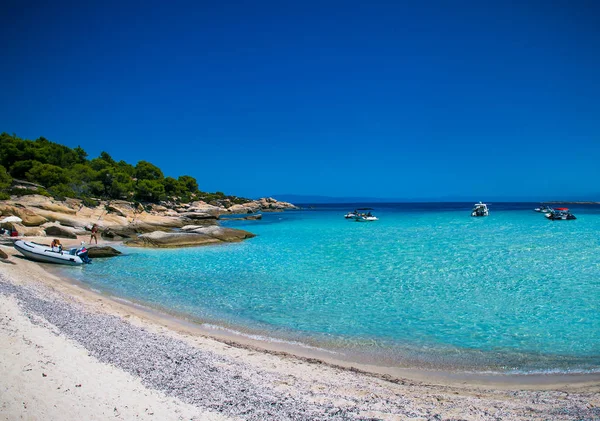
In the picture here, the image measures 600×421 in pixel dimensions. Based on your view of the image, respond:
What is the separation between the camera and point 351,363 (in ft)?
29.9

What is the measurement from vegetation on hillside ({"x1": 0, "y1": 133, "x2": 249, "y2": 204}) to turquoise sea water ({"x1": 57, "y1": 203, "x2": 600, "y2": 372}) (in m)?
25.3

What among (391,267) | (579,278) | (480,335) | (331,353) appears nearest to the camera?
(331,353)

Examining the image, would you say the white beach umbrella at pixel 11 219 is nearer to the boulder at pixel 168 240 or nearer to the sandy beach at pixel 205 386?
the boulder at pixel 168 240

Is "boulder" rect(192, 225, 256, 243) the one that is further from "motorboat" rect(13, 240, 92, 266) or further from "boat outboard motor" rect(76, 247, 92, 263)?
"motorboat" rect(13, 240, 92, 266)

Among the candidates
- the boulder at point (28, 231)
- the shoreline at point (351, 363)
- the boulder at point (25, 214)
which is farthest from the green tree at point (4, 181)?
the shoreline at point (351, 363)

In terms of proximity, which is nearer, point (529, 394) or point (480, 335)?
point (529, 394)

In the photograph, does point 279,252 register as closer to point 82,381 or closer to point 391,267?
point 391,267

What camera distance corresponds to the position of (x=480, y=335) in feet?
35.6

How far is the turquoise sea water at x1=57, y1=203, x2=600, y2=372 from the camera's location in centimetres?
994

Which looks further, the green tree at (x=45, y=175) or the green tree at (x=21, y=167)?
the green tree at (x=21, y=167)

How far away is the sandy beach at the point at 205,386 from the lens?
19.6ft

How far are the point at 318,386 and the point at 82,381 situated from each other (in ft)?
14.1

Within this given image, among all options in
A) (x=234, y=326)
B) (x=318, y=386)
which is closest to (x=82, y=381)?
(x=318, y=386)

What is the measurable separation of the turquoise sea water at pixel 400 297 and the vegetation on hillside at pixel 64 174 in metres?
25.3
